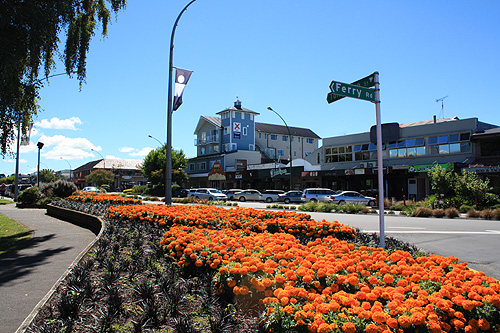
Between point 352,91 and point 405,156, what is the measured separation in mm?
33349

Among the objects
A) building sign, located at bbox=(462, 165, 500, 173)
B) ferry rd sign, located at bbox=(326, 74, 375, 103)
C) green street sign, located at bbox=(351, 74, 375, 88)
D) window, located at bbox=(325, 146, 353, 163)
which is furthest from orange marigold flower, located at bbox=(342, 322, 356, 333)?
window, located at bbox=(325, 146, 353, 163)

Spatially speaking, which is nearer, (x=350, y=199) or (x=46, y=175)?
(x=350, y=199)

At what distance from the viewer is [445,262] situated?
452cm

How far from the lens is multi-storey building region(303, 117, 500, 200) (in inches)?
1244

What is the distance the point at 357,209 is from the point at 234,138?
41.9 meters

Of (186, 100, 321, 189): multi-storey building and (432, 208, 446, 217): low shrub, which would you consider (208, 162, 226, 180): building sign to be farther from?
(432, 208, 446, 217): low shrub

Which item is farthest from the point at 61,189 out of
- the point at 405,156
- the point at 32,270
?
the point at 405,156

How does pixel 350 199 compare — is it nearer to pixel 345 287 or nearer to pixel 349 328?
pixel 345 287

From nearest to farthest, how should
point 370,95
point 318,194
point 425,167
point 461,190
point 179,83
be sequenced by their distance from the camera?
point 370,95 < point 179,83 < point 461,190 < point 425,167 < point 318,194

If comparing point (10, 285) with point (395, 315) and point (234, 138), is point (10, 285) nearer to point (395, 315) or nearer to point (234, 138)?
point (395, 315)

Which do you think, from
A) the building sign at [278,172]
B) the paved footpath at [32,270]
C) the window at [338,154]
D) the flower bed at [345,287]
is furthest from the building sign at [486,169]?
the paved footpath at [32,270]

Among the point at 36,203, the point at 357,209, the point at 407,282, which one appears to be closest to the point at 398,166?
the point at 357,209

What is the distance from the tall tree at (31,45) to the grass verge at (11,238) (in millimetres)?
2658

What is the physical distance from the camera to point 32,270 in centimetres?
661
